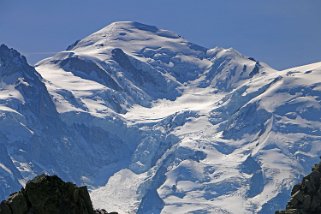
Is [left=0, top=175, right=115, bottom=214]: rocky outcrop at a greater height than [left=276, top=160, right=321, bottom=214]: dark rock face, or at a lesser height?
lesser

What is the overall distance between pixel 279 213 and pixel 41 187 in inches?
637

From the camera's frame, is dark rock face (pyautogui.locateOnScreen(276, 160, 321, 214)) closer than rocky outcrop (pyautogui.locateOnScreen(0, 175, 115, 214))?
No

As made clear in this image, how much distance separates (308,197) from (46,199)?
15739mm

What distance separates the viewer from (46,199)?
32.6 metres

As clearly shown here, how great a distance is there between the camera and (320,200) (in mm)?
45031

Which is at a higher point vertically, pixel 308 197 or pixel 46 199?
pixel 308 197

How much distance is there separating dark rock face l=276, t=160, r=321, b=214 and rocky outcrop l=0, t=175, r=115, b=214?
13661mm

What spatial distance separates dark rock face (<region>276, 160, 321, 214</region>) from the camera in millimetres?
44875

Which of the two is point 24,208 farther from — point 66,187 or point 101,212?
point 101,212

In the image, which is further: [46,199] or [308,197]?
[308,197]

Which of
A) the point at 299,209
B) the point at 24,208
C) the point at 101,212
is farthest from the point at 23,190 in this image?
the point at 299,209

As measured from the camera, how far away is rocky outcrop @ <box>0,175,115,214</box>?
107 ft

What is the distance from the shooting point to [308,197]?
45.2 metres

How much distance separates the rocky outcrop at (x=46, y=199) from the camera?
3253 cm
